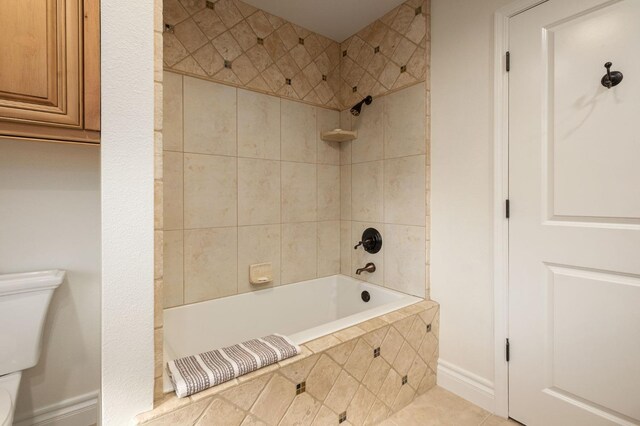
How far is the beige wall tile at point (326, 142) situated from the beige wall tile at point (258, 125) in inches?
14.3

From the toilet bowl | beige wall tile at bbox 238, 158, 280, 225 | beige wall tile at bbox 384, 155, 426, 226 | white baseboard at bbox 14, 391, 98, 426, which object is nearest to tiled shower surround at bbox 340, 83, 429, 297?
beige wall tile at bbox 384, 155, 426, 226

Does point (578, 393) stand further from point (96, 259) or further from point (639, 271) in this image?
point (96, 259)

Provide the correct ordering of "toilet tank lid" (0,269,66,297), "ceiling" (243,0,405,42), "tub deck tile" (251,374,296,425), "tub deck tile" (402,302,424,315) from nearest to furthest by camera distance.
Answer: "tub deck tile" (251,374,296,425)
"toilet tank lid" (0,269,66,297)
"tub deck tile" (402,302,424,315)
"ceiling" (243,0,405,42)

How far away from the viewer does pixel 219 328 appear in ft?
6.14

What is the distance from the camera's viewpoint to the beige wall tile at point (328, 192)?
2.34 m

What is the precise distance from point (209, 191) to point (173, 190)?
203 millimetres

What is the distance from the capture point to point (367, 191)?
2.20 meters

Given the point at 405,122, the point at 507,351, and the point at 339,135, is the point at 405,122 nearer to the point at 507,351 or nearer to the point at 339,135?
the point at 339,135

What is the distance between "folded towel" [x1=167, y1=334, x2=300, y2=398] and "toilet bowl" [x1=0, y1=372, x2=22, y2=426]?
547mm

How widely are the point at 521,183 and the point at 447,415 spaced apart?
1235 millimetres

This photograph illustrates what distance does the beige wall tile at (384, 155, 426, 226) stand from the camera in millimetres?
1847

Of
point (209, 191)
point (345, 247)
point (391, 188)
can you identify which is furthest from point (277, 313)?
point (391, 188)

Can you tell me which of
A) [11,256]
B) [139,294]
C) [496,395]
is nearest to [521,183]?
[496,395]

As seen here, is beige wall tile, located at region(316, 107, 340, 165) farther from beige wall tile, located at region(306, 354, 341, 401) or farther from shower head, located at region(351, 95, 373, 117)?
beige wall tile, located at region(306, 354, 341, 401)
